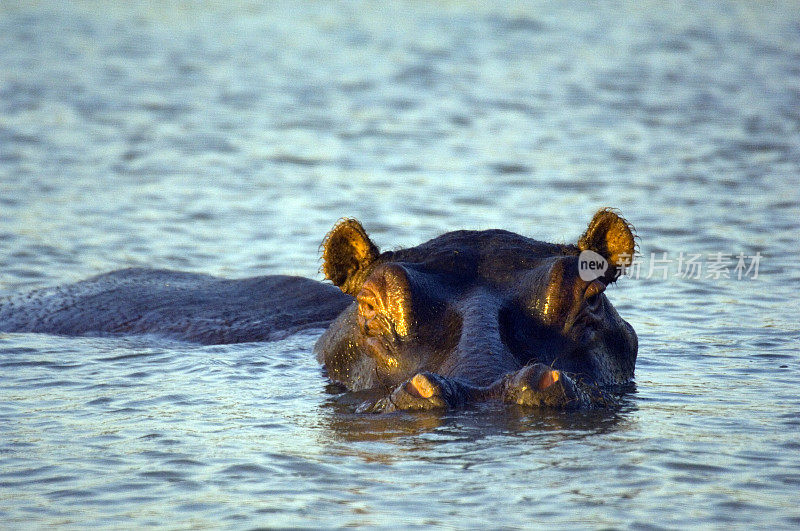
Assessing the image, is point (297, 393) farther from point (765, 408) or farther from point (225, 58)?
point (225, 58)

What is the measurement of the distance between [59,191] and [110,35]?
15.3 metres

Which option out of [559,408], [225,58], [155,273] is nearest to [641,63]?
[225,58]

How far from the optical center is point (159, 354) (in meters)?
10.0

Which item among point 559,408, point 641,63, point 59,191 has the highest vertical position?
point 641,63

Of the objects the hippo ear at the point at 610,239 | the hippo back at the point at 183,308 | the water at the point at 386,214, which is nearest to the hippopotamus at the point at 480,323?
the hippo ear at the point at 610,239

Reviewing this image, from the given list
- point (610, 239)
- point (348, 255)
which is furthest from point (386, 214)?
point (610, 239)

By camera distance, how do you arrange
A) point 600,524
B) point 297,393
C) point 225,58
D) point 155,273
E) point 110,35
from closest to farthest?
1. point 600,524
2. point 297,393
3. point 155,273
4. point 225,58
5. point 110,35

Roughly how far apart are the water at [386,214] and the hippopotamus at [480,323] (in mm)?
230

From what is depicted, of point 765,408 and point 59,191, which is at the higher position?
point 59,191

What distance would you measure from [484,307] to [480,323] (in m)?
0.20

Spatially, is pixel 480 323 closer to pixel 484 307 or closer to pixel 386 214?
pixel 484 307

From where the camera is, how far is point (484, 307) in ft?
25.2

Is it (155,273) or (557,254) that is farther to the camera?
(155,273)

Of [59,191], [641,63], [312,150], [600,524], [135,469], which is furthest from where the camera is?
[641,63]
